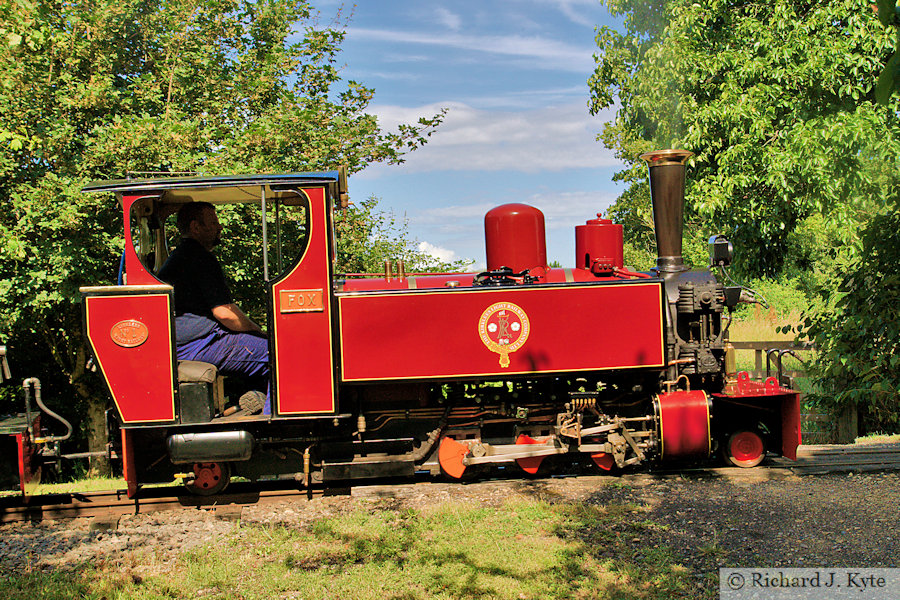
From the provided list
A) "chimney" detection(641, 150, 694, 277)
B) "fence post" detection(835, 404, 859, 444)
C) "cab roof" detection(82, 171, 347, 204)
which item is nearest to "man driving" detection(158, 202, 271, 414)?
"cab roof" detection(82, 171, 347, 204)

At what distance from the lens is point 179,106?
31.1 ft

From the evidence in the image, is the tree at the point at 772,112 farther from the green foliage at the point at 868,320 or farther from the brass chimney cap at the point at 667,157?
the brass chimney cap at the point at 667,157

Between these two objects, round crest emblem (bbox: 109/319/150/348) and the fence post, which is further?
the fence post

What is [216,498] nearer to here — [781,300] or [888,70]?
[888,70]

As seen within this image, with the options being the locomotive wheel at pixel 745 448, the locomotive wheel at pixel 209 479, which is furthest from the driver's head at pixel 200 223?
the locomotive wheel at pixel 745 448

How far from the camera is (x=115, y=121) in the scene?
8.07m

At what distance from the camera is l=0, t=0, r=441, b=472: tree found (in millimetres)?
7777

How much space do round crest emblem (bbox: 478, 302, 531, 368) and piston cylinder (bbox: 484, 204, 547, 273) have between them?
2.04 feet

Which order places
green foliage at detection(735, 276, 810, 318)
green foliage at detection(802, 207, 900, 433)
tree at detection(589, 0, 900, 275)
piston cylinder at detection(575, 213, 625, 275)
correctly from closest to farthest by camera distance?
piston cylinder at detection(575, 213, 625, 275)
green foliage at detection(802, 207, 900, 433)
tree at detection(589, 0, 900, 275)
green foliage at detection(735, 276, 810, 318)

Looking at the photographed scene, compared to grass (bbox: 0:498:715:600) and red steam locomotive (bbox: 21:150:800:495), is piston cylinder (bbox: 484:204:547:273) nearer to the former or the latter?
red steam locomotive (bbox: 21:150:800:495)

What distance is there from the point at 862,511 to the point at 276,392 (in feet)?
14.7

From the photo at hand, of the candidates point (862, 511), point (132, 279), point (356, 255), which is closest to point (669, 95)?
point (356, 255)

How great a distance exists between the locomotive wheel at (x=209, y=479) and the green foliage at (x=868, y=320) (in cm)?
714

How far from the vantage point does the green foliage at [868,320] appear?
8.01 m
